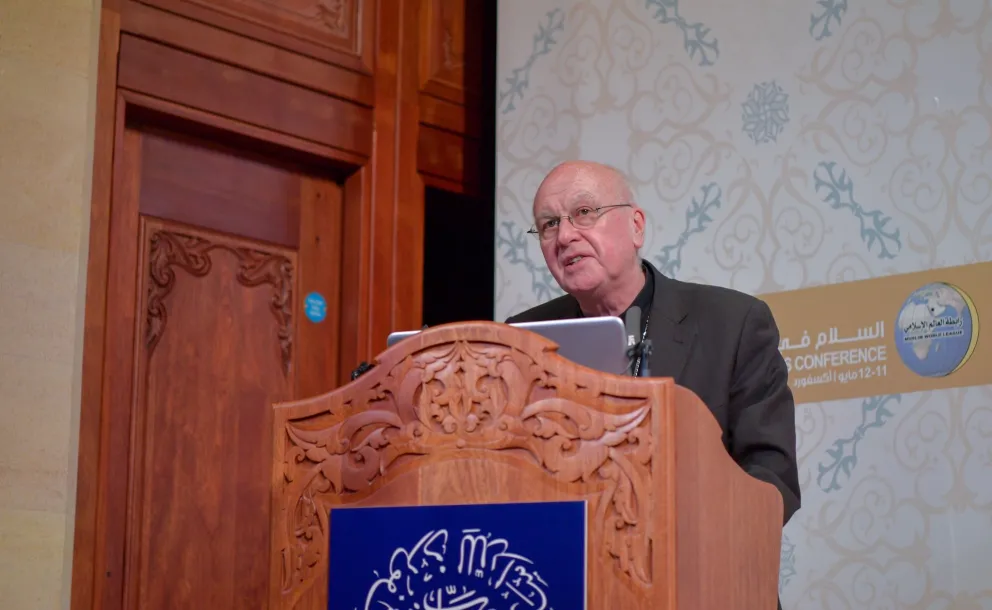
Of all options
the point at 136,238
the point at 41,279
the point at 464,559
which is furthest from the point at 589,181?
the point at 136,238

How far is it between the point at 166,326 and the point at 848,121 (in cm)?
179

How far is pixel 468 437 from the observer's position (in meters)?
1.61

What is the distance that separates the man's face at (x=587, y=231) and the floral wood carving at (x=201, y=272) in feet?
4.37

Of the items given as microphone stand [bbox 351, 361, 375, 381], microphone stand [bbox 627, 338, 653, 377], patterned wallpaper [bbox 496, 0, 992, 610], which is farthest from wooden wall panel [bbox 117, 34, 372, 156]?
microphone stand [bbox 627, 338, 653, 377]

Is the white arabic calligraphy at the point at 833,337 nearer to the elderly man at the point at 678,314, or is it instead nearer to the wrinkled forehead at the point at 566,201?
the elderly man at the point at 678,314

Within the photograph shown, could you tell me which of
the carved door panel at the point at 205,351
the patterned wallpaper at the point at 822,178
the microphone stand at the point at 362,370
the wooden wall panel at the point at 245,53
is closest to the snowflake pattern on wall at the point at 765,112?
the patterned wallpaper at the point at 822,178

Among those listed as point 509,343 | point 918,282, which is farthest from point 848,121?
point 509,343

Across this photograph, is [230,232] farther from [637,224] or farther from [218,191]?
[637,224]

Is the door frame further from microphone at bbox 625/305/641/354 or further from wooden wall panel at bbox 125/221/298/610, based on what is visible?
microphone at bbox 625/305/641/354

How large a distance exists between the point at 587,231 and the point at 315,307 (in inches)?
59.1

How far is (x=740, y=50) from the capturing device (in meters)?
3.31

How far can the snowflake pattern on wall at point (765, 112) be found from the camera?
3.19 metres

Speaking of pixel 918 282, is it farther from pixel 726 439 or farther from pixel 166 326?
pixel 166 326

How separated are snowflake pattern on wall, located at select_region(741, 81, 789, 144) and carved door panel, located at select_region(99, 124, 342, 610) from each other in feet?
4.25
